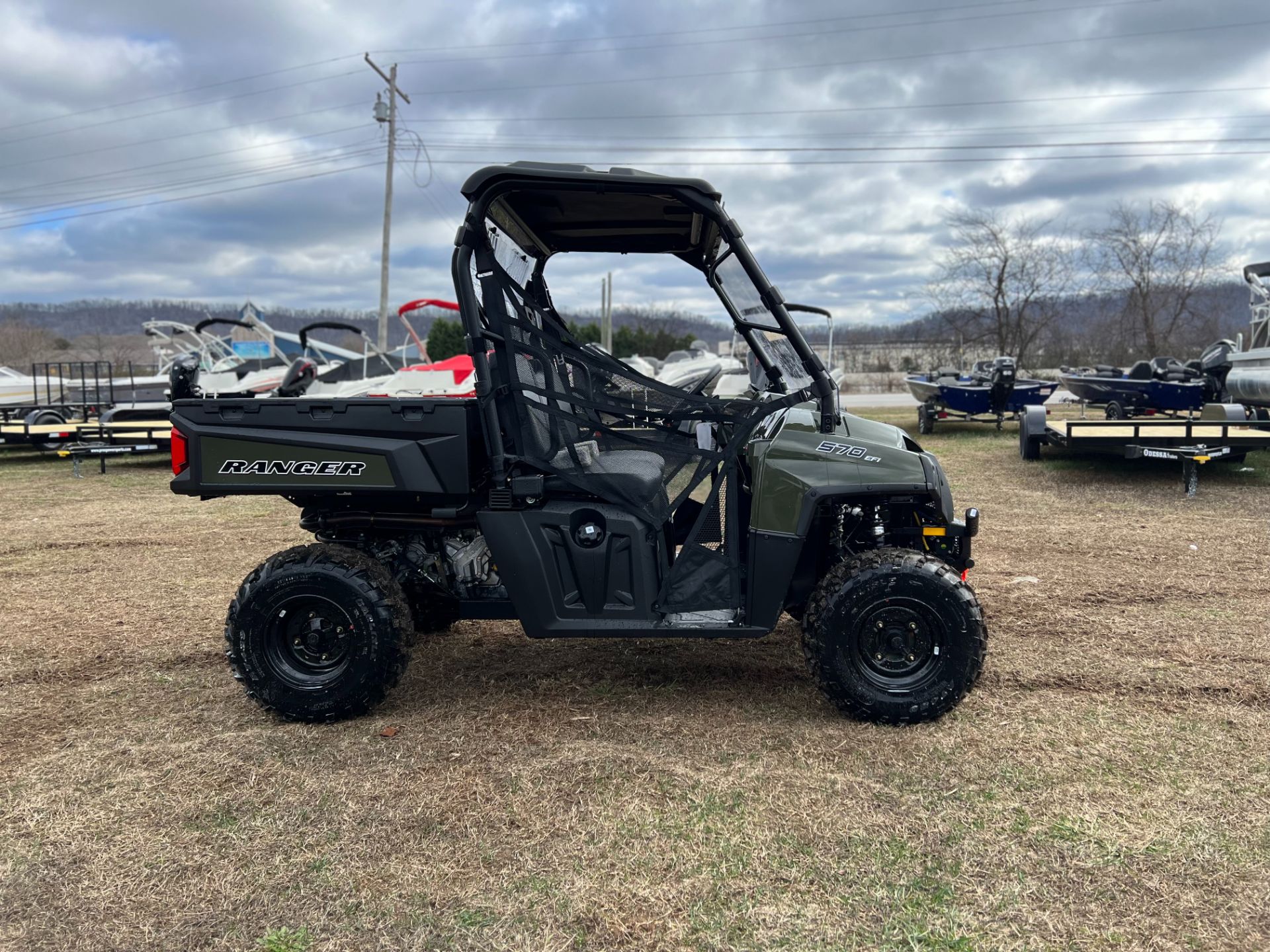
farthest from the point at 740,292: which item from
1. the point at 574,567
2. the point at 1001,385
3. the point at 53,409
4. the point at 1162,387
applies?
the point at 53,409

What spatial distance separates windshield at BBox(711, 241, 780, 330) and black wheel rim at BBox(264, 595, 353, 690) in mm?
2093

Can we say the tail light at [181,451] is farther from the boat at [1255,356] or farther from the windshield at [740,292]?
the boat at [1255,356]

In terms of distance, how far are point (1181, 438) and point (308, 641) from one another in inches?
350

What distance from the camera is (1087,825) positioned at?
280 centimetres

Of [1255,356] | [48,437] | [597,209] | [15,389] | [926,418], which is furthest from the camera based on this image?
[15,389]

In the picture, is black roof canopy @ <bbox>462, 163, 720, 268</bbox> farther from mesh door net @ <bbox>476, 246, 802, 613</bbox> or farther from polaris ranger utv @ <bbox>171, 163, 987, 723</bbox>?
mesh door net @ <bbox>476, 246, 802, 613</bbox>

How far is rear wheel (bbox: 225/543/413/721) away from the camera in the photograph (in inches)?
141

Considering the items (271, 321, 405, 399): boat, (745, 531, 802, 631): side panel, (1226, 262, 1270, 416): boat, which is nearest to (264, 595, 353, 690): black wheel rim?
(271, 321, 405, 399): boat

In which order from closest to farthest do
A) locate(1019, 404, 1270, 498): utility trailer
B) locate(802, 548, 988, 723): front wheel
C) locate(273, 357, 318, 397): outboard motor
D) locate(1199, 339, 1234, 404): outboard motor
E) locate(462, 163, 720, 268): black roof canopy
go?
locate(462, 163, 720, 268): black roof canopy
locate(802, 548, 988, 723): front wheel
locate(1019, 404, 1270, 498): utility trailer
locate(273, 357, 318, 397): outboard motor
locate(1199, 339, 1234, 404): outboard motor

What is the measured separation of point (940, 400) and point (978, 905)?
13.8 meters

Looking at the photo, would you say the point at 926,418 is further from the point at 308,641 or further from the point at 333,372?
the point at 308,641

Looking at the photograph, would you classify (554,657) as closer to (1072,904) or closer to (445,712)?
(445,712)

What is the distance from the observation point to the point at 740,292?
385 cm

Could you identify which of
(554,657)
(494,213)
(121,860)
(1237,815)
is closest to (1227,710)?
(1237,815)
